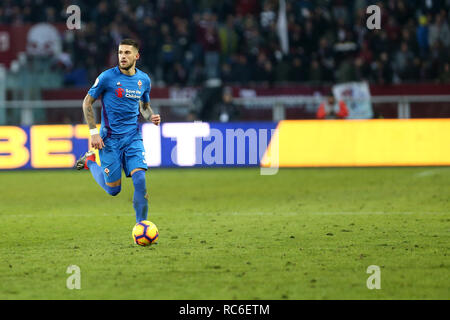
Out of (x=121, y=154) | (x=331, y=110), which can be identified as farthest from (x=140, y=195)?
(x=331, y=110)

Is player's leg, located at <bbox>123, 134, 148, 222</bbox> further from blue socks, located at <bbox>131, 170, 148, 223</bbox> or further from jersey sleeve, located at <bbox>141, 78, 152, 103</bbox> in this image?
jersey sleeve, located at <bbox>141, 78, 152, 103</bbox>

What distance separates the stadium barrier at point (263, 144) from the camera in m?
16.4

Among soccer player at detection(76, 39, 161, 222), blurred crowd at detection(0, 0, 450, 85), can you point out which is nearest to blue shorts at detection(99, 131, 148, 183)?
soccer player at detection(76, 39, 161, 222)

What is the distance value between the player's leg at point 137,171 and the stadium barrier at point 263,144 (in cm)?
813

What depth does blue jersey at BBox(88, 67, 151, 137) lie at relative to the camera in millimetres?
8148

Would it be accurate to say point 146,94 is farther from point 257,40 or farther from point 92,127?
point 257,40

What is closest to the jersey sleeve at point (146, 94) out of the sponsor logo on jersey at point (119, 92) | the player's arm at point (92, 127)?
the sponsor logo on jersey at point (119, 92)

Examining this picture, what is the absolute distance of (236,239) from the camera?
8.45m

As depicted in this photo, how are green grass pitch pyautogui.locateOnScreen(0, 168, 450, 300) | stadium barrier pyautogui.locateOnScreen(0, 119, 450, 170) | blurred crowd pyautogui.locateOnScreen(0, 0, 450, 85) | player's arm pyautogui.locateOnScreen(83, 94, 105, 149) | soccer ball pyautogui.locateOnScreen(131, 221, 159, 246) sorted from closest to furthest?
green grass pitch pyautogui.locateOnScreen(0, 168, 450, 300)
soccer ball pyautogui.locateOnScreen(131, 221, 159, 246)
player's arm pyautogui.locateOnScreen(83, 94, 105, 149)
stadium barrier pyautogui.locateOnScreen(0, 119, 450, 170)
blurred crowd pyautogui.locateOnScreen(0, 0, 450, 85)

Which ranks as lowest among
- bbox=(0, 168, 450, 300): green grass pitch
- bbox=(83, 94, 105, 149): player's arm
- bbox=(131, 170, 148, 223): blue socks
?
bbox=(0, 168, 450, 300): green grass pitch

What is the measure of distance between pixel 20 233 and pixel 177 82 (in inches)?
476

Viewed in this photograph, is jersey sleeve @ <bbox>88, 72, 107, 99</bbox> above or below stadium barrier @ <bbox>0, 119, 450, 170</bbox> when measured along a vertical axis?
above

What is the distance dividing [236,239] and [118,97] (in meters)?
1.93
